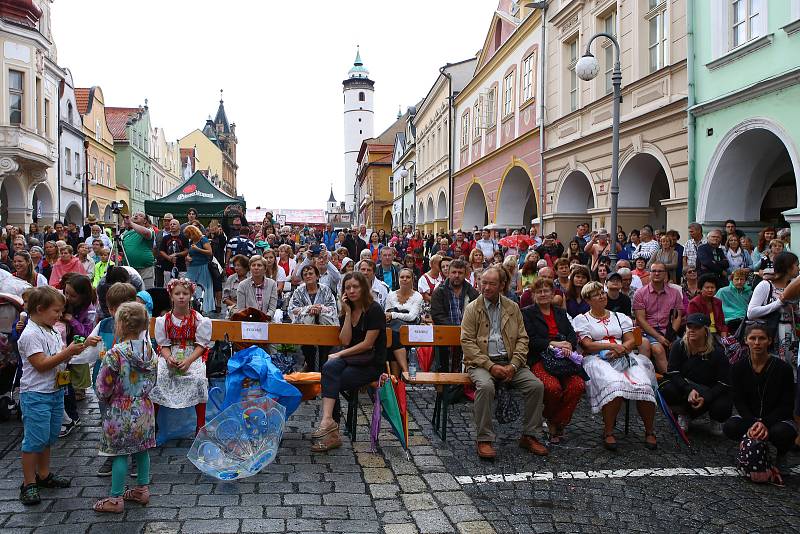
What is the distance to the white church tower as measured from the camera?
101 m

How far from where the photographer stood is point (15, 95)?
29.2 meters

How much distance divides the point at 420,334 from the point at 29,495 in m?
Result: 3.74

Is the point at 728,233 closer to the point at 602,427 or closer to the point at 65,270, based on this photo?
the point at 602,427

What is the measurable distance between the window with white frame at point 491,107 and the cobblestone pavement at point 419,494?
22.4 metres

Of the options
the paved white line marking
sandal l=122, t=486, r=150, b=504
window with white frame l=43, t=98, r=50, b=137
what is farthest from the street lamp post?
window with white frame l=43, t=98, r=50, b=137

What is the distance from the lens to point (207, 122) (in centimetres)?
12700

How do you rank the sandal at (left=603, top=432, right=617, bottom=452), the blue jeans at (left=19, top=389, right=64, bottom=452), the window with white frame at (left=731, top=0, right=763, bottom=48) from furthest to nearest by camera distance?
the window with white frame at (left=731, top=0, right=763, bottom=48) → the sandal at (left=603, top=432, right=617, bottom=452) → the blue jeans at (left=19, top=389, right=64, bottom=452)

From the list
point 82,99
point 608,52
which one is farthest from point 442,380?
point 82,99

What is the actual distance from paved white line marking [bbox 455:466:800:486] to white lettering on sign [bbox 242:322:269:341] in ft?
8.49

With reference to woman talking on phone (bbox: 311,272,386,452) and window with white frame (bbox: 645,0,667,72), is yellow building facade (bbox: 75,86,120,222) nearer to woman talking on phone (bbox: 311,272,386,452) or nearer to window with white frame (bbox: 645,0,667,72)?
window with white frame (bbox: 645,0,667,72)

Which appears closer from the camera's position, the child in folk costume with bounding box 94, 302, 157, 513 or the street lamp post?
the child in folk costume with bounding box 94, 302, 157, 513

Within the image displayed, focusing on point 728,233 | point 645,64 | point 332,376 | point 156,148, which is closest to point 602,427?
point 332,376

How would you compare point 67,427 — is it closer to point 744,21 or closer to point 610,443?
point 610,443

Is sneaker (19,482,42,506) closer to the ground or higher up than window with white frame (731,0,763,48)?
closer to the ground
